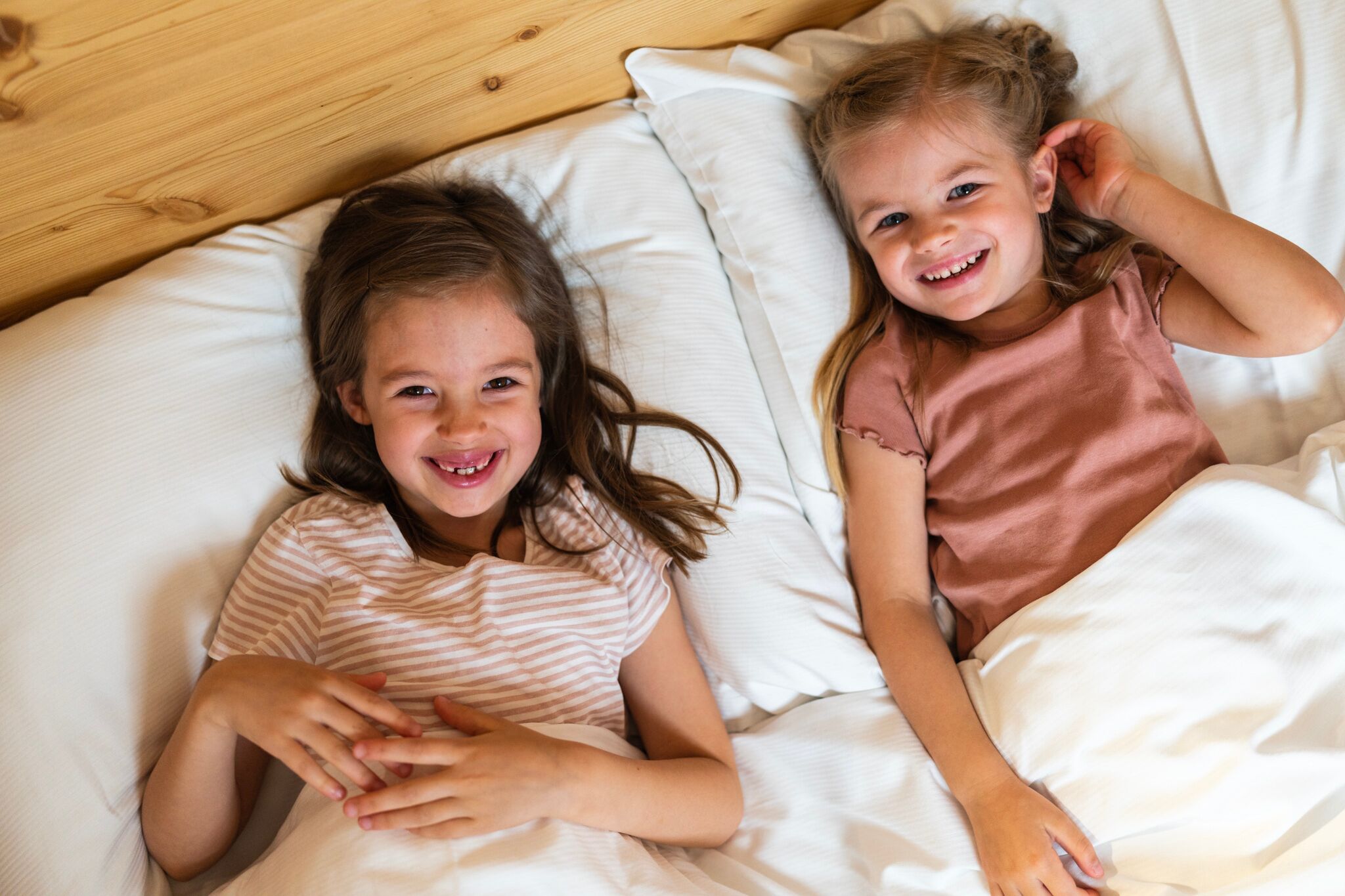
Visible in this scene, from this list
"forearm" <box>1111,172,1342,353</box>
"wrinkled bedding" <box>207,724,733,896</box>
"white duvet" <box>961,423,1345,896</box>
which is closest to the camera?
"wrinkled bedding" <box>207,724,733,896</box>

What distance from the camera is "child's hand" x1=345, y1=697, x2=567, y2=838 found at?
85 centimetres

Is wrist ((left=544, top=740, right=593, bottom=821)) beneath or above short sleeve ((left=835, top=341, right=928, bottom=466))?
beneath

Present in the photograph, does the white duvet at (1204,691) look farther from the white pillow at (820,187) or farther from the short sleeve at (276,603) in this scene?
the short sleeve at (276,603)

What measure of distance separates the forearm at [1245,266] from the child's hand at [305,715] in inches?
35.9

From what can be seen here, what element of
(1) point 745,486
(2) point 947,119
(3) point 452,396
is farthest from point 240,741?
(2) point 947,119

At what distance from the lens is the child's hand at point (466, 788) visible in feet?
2.78

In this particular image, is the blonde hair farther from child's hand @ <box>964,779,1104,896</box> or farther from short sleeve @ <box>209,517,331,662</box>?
short sleeve @ <box>209,517,331,662</box>

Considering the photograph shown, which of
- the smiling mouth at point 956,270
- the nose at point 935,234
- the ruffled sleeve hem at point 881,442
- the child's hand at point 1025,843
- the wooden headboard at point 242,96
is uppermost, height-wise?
the wooden headboard at point 242,96

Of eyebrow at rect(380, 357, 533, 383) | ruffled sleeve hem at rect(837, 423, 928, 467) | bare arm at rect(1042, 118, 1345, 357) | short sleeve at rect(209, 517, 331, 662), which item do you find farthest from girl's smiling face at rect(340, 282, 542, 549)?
bare arm at rect(1042, 118, 1345, 357)

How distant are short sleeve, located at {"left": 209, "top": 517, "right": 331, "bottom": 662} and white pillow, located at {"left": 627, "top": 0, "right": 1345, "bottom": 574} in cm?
56

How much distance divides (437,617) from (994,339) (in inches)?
27.3

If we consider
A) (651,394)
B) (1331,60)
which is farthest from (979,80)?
(651,394)

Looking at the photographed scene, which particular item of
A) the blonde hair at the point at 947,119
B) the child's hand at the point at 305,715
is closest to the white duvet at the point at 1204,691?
the blonde hair at the point at 947,119

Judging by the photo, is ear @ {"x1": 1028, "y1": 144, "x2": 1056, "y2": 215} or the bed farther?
ear @ {"x1": 1028, "y1": 144, "x2": 1056, "y2": 215}
